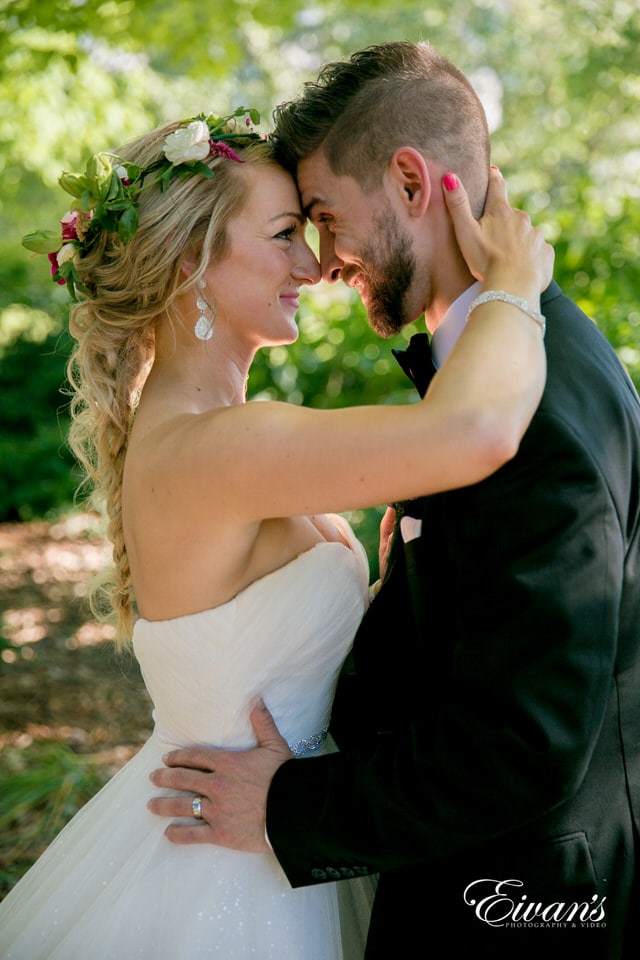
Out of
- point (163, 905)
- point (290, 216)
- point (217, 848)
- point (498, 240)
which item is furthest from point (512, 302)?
point (163, 905)

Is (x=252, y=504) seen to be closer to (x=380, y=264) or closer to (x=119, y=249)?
(x=380, y=264)

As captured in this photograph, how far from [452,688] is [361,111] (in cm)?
151

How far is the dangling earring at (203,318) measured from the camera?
2785mm

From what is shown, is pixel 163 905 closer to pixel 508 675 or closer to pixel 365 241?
pixel 508 675

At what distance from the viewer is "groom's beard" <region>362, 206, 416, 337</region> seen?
2.52m

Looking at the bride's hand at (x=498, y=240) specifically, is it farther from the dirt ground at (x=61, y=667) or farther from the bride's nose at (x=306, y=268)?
the dirt ground at (x=61, y=667)

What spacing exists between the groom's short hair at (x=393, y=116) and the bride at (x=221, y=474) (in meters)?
0.16

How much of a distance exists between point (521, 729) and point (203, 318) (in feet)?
4.82

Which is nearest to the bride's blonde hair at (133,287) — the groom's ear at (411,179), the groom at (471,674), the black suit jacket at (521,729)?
the groom at (471,674)

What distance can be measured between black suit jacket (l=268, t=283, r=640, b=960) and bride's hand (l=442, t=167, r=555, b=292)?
0.29 ft

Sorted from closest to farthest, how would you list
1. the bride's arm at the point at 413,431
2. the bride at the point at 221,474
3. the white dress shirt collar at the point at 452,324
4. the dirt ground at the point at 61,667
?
the bride's arm at the point at 413,431 → the bride at the point at 221,474 → the white dress shirt collar at the point at 452,324 → the dirt ground at the point at 61,667

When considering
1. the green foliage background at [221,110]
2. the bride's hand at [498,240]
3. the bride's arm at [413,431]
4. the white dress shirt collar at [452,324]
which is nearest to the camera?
the bride's arm at [413,431]

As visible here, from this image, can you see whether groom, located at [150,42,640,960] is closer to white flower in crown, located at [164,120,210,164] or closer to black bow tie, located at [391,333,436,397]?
black bow tie, located at [391,333,436,397]

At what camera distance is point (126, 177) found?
281 cm
